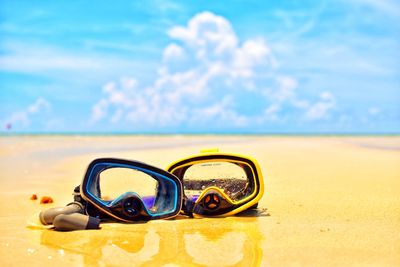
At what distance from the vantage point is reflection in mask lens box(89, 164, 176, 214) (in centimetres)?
474

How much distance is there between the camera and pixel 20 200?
259 inches

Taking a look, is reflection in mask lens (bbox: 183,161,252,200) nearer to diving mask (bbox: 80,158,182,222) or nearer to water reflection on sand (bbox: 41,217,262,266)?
diving mask (bbox: 80,158,182,222)

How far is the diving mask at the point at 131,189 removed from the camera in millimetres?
4625

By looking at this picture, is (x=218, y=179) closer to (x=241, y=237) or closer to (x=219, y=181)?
(x=219, y=181)

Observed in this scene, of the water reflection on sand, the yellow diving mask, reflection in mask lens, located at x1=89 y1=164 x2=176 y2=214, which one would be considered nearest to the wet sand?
the water reflection on sand

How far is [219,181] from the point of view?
5.24 m

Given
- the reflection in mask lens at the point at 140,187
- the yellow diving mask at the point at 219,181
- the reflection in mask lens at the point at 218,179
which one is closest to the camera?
the reflection in mask lens at the point at 140,187

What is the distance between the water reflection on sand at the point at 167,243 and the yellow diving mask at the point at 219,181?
318 millimetres

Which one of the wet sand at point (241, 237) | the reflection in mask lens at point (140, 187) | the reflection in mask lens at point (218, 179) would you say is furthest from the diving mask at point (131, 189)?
the reflection in mask lens at point (218, 179)

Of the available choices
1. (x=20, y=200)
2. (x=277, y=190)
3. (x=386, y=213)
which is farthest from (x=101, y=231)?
(x=277, y=190)

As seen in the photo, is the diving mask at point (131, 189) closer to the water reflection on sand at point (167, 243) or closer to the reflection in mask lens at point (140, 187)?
the reflection in mask lens at point (140, 187)

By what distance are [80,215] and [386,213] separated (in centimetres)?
348

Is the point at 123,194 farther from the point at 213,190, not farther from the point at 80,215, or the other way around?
the point at 213,190

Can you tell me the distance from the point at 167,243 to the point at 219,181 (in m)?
1.47
